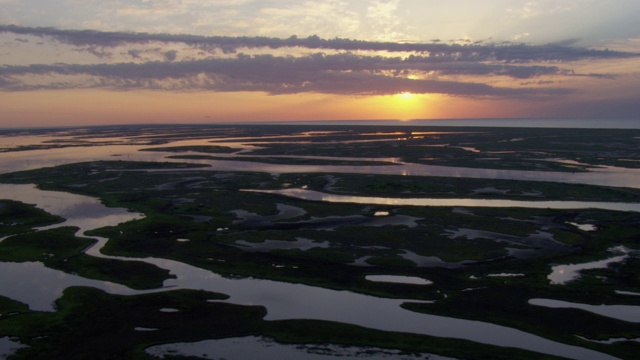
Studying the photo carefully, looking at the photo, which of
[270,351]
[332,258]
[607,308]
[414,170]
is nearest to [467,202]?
[332,258]

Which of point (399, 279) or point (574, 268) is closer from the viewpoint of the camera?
point (399, 279)

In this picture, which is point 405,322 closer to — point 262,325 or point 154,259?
point 262,325

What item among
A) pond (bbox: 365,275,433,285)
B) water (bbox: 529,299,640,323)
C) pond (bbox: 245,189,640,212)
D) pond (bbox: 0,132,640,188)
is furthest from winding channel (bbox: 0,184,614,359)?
pond (bbox: 0,132,640,188)

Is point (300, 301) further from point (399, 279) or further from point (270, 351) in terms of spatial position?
point (399, 279)

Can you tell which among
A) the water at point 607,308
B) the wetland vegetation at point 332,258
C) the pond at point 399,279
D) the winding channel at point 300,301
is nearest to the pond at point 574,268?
the wetland vegetation at point 332,258

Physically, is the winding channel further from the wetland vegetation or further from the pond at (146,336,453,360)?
the pond at (146,336,453,360)
